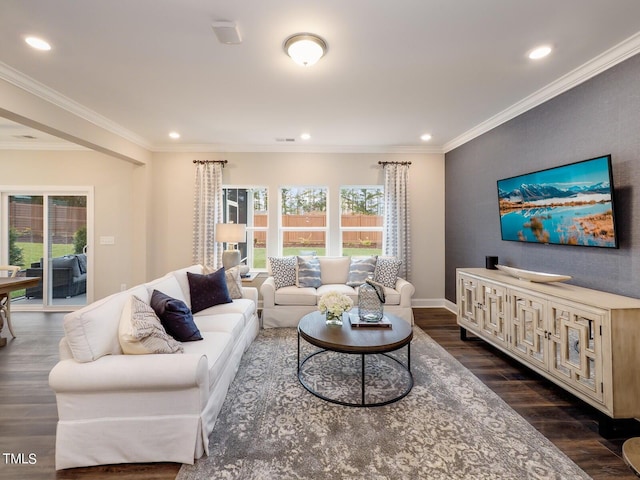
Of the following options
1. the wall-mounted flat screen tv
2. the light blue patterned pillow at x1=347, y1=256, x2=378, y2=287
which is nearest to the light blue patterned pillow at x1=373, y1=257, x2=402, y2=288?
the light blue patterned pillow at x1=347, y1=256, x2=378, y2=287

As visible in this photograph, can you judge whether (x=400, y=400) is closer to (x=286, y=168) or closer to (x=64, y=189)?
(x=286, y=168)

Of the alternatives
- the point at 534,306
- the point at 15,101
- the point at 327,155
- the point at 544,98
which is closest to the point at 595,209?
the point at 534,306

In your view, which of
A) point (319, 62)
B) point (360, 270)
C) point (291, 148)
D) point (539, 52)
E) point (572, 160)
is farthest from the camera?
point (291, 148)

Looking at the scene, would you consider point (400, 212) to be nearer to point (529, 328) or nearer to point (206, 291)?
point (529, 328)

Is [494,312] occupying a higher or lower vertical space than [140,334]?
lower

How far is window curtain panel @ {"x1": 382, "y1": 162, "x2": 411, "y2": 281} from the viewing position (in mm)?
4934

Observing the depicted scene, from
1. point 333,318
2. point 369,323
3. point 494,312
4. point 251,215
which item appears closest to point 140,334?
point 333,318

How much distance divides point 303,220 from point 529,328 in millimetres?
3581

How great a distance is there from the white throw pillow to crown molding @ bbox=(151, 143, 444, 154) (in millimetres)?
3542

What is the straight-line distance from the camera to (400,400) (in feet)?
7.57

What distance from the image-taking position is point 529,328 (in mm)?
2559

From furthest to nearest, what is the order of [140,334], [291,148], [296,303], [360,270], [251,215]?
1. [251,215]
2. [291,148]
3. [360,270]
4. [296,303]
5. [140,334]

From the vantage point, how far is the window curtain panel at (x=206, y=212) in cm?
483

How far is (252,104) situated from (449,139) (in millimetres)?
3141
